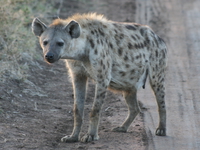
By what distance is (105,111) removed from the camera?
22.4 ft

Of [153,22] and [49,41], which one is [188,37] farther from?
[49,41]

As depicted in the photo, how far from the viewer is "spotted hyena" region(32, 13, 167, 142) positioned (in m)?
5.33

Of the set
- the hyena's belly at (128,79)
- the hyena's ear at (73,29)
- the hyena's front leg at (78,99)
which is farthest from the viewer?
the hyena's belly at (128,79)

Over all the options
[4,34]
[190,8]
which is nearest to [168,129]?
[4,34]

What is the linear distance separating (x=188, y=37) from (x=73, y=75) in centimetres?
600

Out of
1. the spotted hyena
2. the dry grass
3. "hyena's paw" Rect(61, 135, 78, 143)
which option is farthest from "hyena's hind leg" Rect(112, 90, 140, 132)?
the dry grass

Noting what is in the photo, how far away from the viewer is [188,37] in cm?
1111

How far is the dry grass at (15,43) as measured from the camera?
7.66 meters

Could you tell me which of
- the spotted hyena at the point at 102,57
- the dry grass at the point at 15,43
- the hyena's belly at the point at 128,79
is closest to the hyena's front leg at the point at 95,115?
the spotted hyena at the point at 102,57

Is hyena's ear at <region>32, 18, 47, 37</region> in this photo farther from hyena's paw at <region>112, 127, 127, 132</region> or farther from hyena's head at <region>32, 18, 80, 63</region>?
hyena's paw at <region>112, 127, 127, 132</region>

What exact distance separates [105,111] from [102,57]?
1.53 metres

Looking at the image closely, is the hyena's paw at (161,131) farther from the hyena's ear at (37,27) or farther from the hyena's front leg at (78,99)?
the hyena's ear at (37,27)

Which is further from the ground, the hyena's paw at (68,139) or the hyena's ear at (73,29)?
the hyena's ear at (73,29)

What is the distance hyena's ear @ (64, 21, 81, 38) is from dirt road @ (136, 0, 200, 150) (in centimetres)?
147
